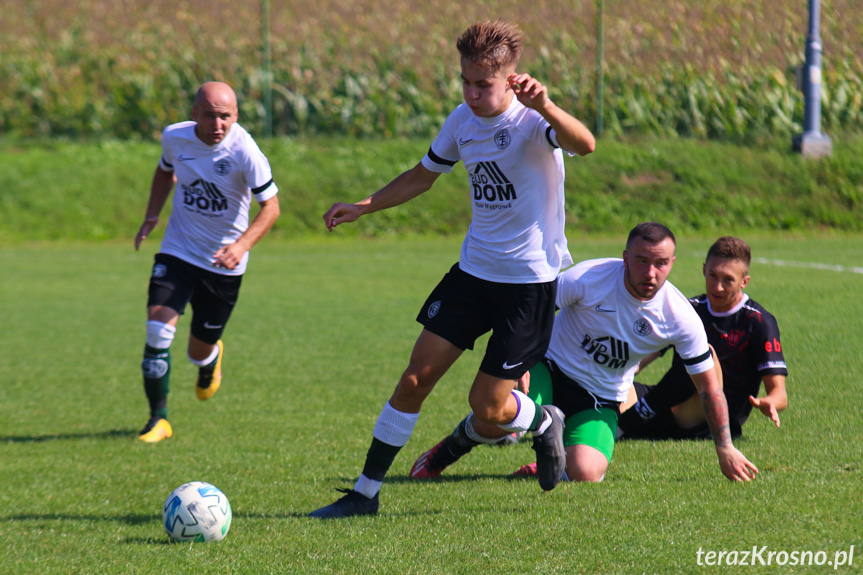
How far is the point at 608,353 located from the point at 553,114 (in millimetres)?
1805

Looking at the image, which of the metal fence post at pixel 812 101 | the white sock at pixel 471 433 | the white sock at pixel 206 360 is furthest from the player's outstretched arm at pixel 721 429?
the metal fence post at pixel 812 101

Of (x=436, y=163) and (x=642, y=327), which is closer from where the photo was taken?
(x=436, y=163)

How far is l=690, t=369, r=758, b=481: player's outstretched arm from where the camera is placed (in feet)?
14.1

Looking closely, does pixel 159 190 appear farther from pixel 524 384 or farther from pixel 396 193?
pixel 524 384

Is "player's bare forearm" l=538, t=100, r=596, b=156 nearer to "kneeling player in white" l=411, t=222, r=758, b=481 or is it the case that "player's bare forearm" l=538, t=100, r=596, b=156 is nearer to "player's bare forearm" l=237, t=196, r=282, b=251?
"kneeling player in white" l=411, t=222, r=758, b=481

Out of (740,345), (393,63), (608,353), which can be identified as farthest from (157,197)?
(393,63)

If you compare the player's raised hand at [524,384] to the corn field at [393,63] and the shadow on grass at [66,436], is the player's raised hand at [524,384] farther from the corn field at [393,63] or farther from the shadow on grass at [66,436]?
the corn field at [393,63]

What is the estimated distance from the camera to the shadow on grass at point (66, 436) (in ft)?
Result: 20.3

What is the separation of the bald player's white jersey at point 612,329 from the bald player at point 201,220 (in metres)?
2.17

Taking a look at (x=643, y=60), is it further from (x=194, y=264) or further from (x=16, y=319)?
(x=194, y=264)

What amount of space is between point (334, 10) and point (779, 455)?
22.3 metres

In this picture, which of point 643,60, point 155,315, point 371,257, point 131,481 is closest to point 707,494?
point 131,481

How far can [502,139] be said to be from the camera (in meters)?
4.24

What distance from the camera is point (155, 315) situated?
Answer: 6.36 m
